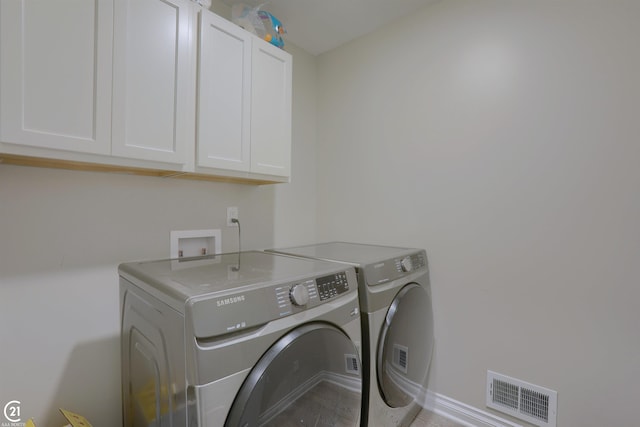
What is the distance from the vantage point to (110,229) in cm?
145

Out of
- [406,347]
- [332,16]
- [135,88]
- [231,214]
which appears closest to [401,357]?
[406,347]

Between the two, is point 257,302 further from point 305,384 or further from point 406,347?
point 406,347

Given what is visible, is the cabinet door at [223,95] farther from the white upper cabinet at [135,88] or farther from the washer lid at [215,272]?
the washer lid at [215,272]

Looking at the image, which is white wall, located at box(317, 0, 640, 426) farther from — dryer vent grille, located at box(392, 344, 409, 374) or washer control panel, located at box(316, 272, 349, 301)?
washer control panel, located at box(316, 272, 349, 301)

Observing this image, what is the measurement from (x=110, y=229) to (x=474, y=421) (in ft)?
7.14

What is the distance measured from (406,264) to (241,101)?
4.05 ft

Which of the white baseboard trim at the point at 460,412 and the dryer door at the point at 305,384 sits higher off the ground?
the dryer door at the point at 305,384

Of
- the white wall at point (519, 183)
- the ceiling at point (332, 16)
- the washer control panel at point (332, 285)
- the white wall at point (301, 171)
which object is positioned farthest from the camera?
the white wall at point (301, 171)

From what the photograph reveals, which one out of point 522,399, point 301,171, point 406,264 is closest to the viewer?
point 522,399

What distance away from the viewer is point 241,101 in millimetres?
1572

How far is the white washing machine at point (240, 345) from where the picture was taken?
0.81 metres

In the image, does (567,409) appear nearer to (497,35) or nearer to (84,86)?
(497,35)

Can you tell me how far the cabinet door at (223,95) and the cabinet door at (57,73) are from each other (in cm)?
37

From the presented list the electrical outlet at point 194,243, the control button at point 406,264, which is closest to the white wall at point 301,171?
the electrical outlet at point 194,243
